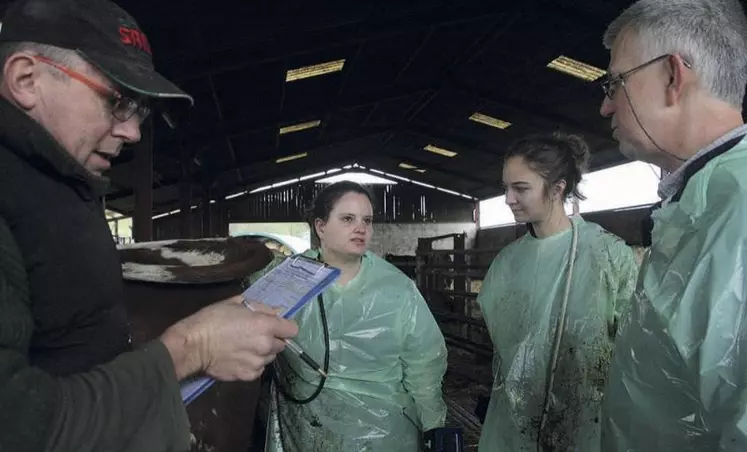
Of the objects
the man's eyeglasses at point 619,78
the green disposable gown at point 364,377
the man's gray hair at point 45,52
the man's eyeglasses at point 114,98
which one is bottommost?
the green disposable gown at point 364,377

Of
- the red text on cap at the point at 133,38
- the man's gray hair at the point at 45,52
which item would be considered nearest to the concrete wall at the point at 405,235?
the red text on cap at the point at 133,38

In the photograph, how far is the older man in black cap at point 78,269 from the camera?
2.54 feet

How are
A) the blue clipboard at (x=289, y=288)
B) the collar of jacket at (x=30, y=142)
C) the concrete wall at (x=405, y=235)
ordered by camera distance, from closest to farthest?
the collar of jacket at (x=30, y=142) → the blue clipboard at (x=289, y=288) → the concrete wall at (x=405, y=235)

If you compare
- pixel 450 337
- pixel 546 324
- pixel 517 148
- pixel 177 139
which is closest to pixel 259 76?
pixel 177 139

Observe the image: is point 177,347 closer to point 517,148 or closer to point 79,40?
point 79,40

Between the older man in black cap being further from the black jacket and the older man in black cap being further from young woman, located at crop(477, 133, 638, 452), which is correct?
young woman, located at crop(477, 133, 638, 452)

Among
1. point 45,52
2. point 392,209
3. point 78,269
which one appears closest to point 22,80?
point 45,52

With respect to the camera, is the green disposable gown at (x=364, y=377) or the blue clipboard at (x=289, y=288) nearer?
the blue clipboard at (x=289, y=288)

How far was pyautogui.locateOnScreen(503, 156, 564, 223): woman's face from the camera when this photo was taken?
2322 millimetres

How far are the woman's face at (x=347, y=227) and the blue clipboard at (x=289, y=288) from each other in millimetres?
954

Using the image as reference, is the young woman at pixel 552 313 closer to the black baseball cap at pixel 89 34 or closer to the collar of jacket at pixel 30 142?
the black baseball cap at pixel 89 34

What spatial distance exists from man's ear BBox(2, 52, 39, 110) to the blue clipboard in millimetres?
557

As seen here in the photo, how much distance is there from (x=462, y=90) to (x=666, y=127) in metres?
10.4

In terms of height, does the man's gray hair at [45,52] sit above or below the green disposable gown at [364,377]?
above
